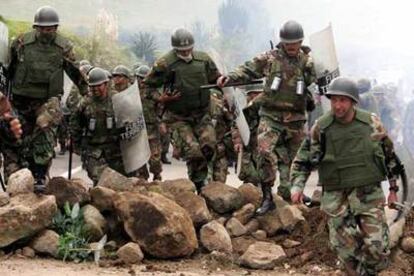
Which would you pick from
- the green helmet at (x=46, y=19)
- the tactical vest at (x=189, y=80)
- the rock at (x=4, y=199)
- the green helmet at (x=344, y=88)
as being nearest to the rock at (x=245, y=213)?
the tactical vest at (x=189, y=80)

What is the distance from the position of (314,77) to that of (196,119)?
1413 millimetres

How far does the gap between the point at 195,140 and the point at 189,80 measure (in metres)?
0.63

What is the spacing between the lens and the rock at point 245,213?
25.8ft

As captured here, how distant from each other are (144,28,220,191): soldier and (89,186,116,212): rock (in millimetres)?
1564

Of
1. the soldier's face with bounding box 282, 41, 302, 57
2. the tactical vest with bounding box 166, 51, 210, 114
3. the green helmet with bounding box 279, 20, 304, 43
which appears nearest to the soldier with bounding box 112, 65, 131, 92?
the tactical vest with bounding box 166, 51, 210, 114

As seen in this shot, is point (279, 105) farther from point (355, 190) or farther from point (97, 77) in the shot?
point (97, 77)

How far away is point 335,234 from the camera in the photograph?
6.17 meters

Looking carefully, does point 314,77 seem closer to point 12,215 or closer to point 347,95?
point 347,95

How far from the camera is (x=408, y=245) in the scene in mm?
7309

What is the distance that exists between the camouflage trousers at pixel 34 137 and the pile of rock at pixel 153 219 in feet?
2.81

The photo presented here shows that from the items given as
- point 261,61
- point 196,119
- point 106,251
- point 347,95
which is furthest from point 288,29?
point 106,251

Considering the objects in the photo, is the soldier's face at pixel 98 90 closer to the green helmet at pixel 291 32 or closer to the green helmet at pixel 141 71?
the green helmet at pixel 291 32

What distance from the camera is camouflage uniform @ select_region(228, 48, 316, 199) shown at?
8.09 meters

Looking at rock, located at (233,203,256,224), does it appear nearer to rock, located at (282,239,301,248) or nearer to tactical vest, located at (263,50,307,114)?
rock, located at (282,239,301,248)
